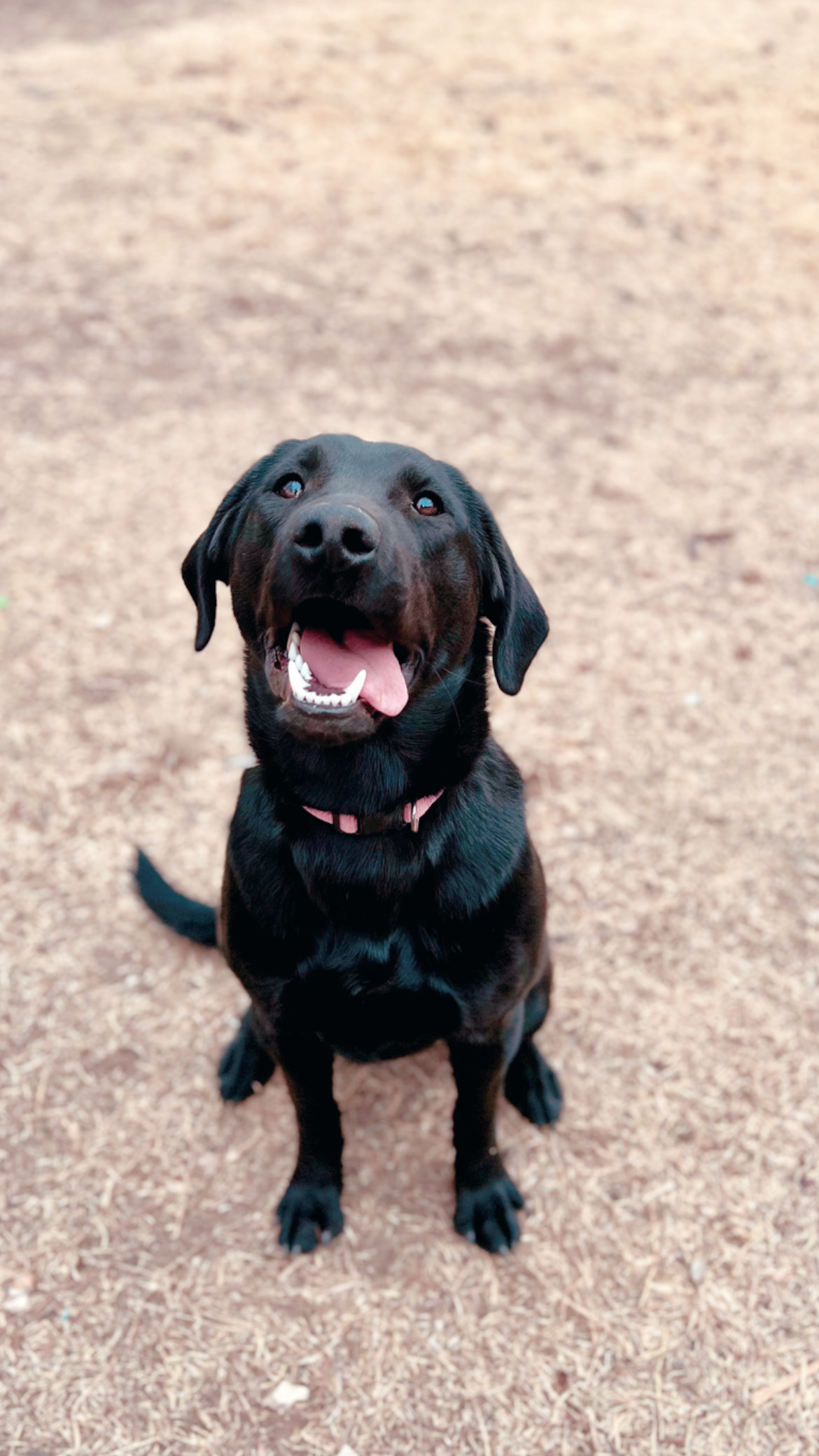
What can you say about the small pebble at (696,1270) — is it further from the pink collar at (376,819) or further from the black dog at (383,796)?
the pink collar at (376,819)

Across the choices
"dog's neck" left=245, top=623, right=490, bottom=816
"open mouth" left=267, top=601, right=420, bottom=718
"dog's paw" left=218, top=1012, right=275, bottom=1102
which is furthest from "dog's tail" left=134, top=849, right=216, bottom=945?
"open mouth" left=267, top=601, right=420, bottom=718

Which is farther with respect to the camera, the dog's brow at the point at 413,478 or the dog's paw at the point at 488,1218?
the dog's paw at the point at 488,1218

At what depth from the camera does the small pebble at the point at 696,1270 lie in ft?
8.30

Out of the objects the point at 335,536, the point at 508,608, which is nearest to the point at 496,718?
the point at 508,608

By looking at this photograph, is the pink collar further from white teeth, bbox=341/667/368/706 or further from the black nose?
the black nose

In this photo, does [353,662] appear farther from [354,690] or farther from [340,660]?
[354,690]

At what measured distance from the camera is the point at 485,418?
17.2 ft

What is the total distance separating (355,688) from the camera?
1.85 meters

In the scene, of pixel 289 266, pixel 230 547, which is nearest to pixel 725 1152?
pixel 230 547

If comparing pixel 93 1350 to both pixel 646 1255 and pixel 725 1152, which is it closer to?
pixel 646 1255

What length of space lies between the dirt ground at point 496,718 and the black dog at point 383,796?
64 centimetres

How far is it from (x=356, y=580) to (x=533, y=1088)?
163cm

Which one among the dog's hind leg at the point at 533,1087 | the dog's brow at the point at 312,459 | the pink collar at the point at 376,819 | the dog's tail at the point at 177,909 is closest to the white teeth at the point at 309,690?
the pink collar at the point at 376,819

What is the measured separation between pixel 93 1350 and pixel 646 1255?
129 cm
